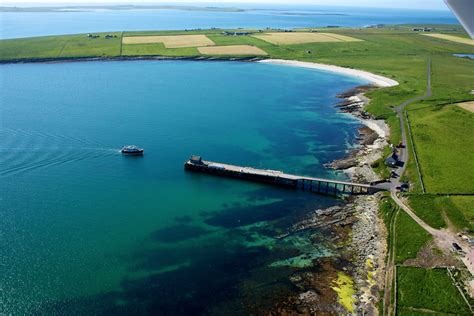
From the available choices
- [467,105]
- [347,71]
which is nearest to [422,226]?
[467,105]

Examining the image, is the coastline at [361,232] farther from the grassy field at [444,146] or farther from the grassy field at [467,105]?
the grassy field at [467,105]

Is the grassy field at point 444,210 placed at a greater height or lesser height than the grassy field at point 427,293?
greater

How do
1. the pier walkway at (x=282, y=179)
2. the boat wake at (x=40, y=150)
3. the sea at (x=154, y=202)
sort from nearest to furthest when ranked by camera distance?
the sea at (x=154, y=202) → the pier walkway at (x=282, y=179) → the boat wake at (x=40, y=150)

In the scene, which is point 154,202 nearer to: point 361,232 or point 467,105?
point 361,232

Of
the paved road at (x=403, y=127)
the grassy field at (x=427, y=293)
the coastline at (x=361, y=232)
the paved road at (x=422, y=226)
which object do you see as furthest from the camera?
the paved road at (x=403, y=127)

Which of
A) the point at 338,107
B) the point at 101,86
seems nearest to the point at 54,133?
the point at 101,86

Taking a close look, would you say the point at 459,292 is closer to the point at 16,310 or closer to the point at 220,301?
the point at 220,301

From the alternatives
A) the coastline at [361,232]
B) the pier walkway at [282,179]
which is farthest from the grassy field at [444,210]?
the pier walkway at [282,179]
